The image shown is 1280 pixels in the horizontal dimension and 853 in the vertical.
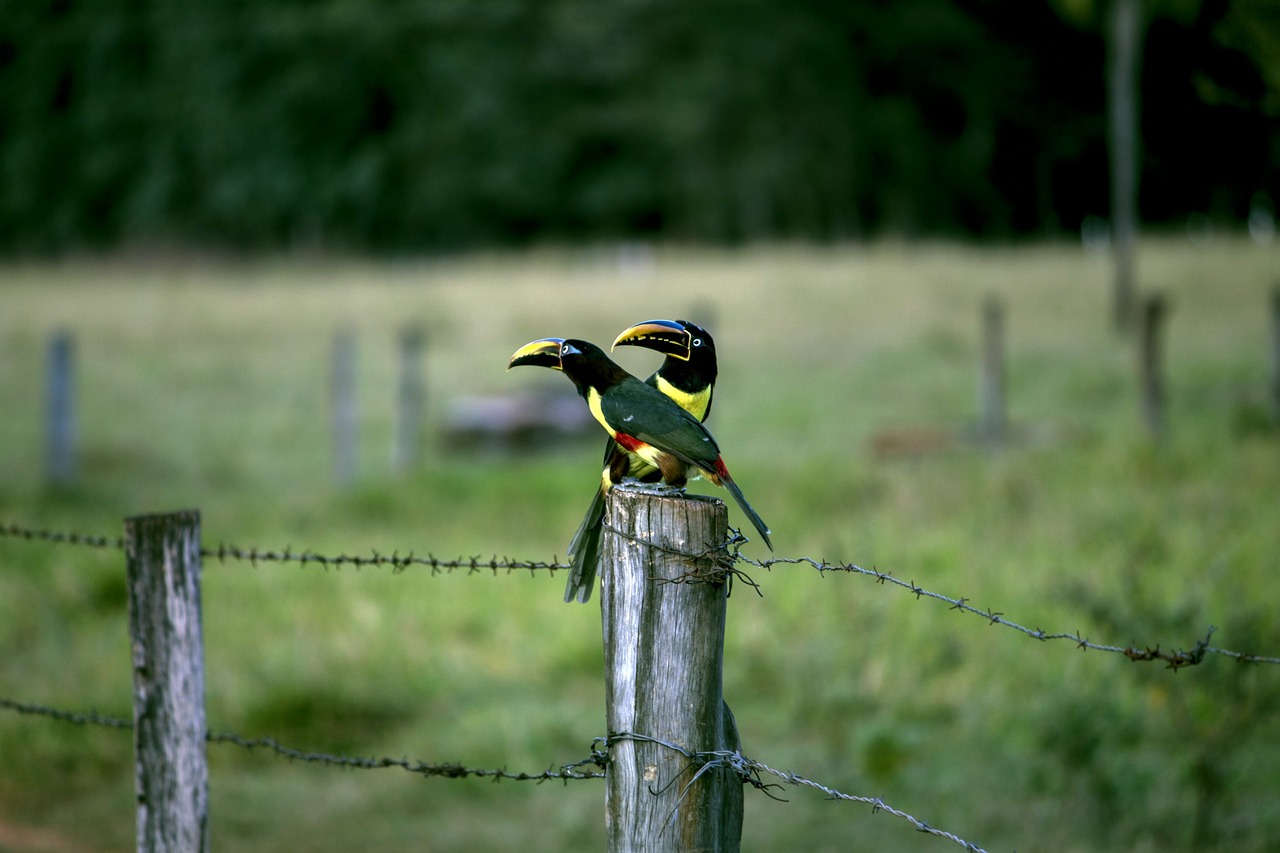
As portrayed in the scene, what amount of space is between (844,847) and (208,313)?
1669 centimetres

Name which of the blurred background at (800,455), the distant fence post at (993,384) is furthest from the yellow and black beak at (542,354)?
the distant fence post at (993,384)

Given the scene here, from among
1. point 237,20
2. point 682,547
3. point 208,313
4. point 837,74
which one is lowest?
point 682,547

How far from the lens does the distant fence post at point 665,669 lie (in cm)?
212

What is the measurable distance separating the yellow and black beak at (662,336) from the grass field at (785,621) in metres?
2.72

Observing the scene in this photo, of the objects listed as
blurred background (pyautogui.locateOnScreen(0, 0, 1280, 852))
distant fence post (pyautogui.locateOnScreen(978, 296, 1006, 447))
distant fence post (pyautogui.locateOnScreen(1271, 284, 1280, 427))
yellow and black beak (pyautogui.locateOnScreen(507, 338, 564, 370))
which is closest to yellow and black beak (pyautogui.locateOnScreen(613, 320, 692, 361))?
yellow and black beak (pyautogui.locateOnScreen(507, 338, 564, 370))

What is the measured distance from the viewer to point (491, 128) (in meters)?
38.2

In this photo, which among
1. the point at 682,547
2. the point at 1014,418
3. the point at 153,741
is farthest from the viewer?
the point at 1014,418

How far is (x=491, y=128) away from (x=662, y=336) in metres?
37.4

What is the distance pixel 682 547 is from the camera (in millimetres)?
2119

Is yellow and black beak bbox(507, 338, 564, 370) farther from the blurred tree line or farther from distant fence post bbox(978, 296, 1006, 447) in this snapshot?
the blurred tree line

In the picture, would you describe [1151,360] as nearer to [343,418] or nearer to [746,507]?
[343,418]

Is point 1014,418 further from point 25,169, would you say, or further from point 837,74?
point 25,169

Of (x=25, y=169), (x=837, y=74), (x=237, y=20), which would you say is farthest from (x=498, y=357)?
(x=237, y=20)

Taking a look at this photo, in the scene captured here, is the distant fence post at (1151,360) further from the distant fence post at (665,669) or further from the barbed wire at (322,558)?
the distant fence post at (665,669)
